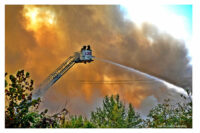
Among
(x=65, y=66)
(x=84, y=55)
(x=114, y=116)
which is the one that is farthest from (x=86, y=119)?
(x=84, y=55)

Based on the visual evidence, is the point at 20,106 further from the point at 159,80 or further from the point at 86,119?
the point at 159,80

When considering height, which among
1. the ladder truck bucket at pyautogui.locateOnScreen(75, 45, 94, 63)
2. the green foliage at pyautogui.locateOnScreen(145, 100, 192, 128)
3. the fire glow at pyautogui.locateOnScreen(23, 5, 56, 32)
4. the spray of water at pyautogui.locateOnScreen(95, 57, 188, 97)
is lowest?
the green foliage at pyautogui.locateOnScreen(145, 100, 192, 128)

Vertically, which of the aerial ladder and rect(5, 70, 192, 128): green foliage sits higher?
the aerial ladder

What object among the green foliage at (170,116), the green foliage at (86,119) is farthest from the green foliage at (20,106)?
the green foliage at (170,116)

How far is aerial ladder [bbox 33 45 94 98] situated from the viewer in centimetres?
541

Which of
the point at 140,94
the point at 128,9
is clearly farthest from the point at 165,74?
the point at 128,9

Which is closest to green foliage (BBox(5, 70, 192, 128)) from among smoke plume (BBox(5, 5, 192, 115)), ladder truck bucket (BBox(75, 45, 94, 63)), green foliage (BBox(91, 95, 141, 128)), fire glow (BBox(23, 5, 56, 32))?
green foliage (BBox(91, 95, 141, 128))

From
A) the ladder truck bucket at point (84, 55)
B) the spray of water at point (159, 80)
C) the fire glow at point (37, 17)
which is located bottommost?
the spray of water at point (159, 80)

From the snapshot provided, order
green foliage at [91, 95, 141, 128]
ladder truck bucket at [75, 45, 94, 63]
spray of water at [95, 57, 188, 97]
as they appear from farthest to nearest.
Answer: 1. ladder truck bucket at [75, 45, 94, 63]
2. spray of water at [95, 57, 188, 97]
3. green foliage at [91, 95, 141, 128]

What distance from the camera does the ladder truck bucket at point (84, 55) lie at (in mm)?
5480

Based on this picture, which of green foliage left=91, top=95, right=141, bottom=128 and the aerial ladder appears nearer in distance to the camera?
green foliage left=91, top=95, right=141, bottom=128

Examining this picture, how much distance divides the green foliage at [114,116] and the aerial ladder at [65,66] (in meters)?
0.88

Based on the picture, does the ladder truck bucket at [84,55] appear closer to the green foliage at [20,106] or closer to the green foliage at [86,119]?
the green foliage at [86,119]

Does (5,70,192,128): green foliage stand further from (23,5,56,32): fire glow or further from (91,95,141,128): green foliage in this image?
(23,5,56,32): fire glow
